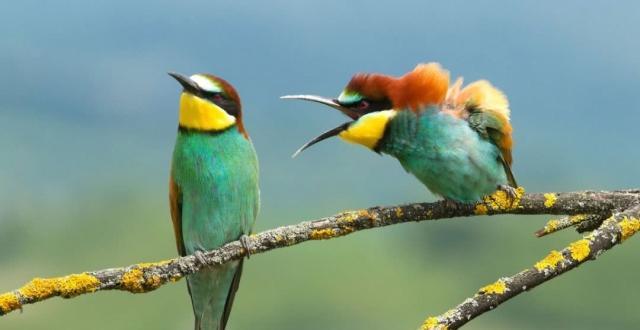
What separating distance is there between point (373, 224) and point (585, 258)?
59cm

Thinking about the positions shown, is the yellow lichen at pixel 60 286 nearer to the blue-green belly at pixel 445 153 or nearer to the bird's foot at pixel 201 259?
the bird's foot at pixel 201 259

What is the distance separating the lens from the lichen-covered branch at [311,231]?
1912 millimetres

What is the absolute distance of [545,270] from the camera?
2062 mm

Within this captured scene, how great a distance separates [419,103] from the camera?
9.34ft

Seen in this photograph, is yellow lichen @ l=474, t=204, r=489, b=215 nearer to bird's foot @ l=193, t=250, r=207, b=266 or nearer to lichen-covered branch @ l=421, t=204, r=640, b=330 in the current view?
lichen-covered branch @ l=421, t=204, r=640, b=330

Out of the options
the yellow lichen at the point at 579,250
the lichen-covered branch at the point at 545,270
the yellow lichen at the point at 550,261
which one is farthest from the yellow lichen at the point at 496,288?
the yellow lichen at the point at 579,250

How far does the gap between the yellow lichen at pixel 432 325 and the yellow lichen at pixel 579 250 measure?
53 cm

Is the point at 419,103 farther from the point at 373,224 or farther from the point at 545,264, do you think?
the point at 545,264

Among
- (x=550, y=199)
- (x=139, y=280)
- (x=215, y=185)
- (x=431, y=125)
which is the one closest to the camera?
(x=139, y=280)

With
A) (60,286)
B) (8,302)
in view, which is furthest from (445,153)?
(8,302)

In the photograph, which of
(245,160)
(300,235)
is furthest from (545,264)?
(245,160)

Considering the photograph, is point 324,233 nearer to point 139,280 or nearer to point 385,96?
point 139,280

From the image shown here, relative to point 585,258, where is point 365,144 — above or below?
above

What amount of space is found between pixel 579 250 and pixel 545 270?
0.17m
